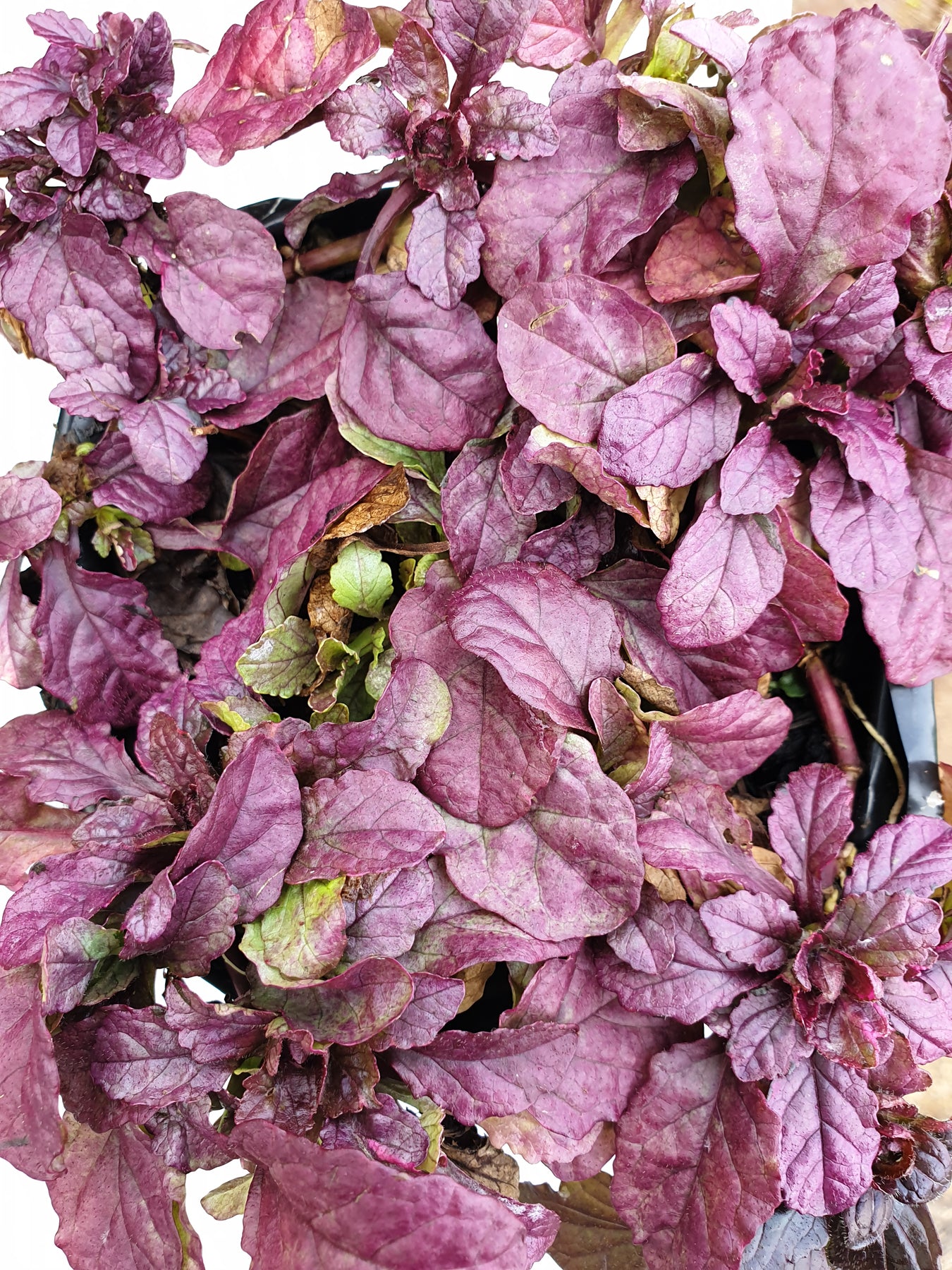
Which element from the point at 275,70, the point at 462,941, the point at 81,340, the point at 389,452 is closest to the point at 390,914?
the point at 462,941

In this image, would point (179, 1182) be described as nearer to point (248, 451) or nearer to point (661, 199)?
point (248, 451)

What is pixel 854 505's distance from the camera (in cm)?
52

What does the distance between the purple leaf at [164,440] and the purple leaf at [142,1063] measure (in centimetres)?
28

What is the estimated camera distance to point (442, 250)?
1.68ft

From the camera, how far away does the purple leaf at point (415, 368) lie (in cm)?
52

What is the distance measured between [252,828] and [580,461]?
0.79ft

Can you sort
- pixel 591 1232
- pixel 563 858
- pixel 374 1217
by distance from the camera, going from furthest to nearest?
pixel 591 1232, pixel 563 858, pixel 374 1217

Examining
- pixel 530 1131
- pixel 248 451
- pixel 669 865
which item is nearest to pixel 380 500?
pixel 248 451

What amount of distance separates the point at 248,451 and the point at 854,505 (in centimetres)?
36

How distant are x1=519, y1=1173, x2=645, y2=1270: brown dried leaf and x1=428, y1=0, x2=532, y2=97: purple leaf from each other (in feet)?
2.07

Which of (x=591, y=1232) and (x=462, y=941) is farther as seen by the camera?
(x=591, y=1232)

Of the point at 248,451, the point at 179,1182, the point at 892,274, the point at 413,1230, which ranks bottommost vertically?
the point at 179,1182

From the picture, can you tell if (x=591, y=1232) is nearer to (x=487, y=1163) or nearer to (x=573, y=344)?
(x=487, y=1163)

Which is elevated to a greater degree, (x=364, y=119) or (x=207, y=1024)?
(x=364, y=119)
